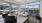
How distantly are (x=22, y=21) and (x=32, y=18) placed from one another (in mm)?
293

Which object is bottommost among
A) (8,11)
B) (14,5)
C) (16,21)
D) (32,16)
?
(16,21)

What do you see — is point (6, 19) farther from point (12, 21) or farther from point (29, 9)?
point (29, 9)

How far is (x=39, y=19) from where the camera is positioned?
5.31 feet

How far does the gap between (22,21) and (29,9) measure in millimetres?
366

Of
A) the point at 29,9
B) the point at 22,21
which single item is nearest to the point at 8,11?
the point at 22,21

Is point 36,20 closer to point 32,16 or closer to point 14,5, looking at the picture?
point 32,16

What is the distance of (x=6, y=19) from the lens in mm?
1658

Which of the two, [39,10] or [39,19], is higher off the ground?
[39,10]

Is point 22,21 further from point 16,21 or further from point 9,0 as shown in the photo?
point 9,0

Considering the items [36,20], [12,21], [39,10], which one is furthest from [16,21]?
[39,10]

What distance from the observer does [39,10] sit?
159cm

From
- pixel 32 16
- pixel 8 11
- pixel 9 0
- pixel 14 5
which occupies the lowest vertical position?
pixel 32 16

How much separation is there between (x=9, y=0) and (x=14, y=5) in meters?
0.19

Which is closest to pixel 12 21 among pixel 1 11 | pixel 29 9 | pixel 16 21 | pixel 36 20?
pixel 16 21
